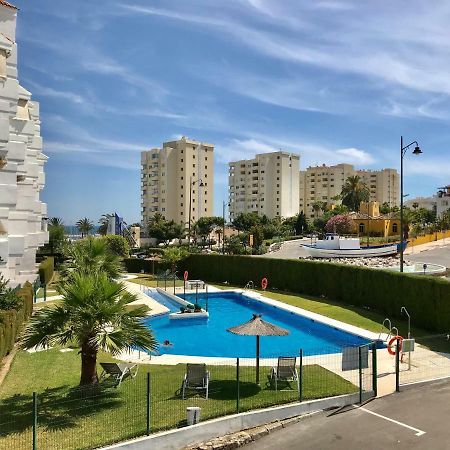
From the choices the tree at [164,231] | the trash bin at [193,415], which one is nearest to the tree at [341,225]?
the tree at [164,231]

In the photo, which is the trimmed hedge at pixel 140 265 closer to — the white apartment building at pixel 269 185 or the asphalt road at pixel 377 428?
the asphalt road at pixel 377 428

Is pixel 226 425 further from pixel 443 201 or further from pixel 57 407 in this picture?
pixel 443 201

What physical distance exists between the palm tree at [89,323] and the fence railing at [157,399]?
1.06 m

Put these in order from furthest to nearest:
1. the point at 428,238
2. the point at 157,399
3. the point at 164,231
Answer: the point at 164,231
the point at 428,238
the point at 157,399

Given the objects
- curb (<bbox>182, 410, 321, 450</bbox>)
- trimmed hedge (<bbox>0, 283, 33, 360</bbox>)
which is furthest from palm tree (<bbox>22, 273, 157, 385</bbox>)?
trimmed hedge (<bbox>0, 283, 33, 360</bbox>)

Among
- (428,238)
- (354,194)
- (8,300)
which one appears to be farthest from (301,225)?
(8,300)

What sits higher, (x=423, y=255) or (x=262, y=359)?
(x=423, y=255)

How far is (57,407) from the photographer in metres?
11.9

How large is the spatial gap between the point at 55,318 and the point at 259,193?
434 ft

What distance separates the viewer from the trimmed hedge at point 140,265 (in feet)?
171

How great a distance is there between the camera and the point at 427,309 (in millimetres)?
22500

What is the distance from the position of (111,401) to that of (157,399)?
122 centimetres

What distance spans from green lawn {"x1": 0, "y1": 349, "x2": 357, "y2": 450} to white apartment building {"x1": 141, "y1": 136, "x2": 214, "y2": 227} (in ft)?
341

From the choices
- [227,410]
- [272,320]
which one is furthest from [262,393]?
[272,320]
